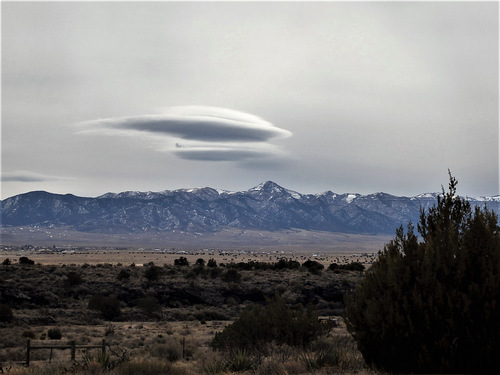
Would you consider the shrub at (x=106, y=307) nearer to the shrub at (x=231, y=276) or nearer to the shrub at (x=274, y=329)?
the shrub at (x=231, y=276)

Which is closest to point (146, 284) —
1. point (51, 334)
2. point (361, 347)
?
point (51, 334)

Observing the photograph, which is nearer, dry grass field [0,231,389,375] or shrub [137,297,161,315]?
dry grass field [0,231,389,375]

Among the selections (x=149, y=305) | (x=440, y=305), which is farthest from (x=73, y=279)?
(x=440, y=305)

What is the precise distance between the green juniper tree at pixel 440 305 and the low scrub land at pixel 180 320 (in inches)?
61.2

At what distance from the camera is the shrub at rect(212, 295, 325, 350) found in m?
20.8

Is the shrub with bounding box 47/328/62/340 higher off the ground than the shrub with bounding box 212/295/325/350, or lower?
lower

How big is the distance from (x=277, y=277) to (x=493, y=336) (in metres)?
50.5

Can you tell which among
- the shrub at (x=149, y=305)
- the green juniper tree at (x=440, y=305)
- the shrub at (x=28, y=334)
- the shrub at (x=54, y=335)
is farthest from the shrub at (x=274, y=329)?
the shrub at (x=149, y=305)

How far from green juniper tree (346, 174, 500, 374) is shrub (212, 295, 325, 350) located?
20.8 feet

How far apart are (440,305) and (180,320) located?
1450 inches

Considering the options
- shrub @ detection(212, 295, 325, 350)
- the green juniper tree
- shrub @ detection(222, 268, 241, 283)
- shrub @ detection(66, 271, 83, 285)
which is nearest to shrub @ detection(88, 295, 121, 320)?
shrub @ detection(66, 271, 83, 285)

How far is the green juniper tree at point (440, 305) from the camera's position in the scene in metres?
13.2

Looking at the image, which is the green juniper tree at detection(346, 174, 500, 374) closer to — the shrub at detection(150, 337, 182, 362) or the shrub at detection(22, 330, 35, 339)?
the shrub at detection(150, 337, 182, 362)

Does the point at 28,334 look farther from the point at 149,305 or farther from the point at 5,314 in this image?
the point at 149,305
